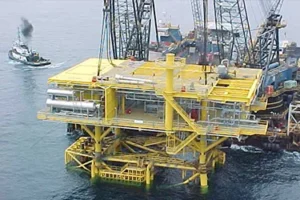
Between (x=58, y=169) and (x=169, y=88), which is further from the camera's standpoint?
(x=58, y=169)

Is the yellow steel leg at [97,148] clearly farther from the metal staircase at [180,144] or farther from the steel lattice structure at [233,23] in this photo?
A: the steel lattice structure at [233,23]

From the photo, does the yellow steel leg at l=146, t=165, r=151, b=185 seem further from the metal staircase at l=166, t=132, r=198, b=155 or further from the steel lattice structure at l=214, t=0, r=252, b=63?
the steel lattice structure at l=214, t=0, r=252, b=63

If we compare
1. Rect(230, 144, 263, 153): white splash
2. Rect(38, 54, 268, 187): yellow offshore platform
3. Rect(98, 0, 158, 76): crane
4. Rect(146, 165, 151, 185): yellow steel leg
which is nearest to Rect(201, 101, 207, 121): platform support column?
Rect(38, 54, 268, 187): yellow offshore platform

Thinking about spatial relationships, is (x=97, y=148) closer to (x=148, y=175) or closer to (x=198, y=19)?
(x=148, y=175)

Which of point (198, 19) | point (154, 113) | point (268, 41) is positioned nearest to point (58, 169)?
point (154, 113)

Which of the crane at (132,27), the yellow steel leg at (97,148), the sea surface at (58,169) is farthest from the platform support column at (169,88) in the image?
the crane at (132,27)

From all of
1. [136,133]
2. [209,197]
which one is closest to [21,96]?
[136,133]

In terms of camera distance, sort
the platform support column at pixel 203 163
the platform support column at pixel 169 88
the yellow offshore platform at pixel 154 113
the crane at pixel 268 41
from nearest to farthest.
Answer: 1. the platform support column at pixel 169 88
2. the yellow offshore platform at pixel 154 113
3. the platform support column at pixel 203 163
4. the crane at pixel 268 41
